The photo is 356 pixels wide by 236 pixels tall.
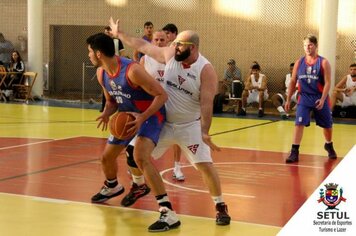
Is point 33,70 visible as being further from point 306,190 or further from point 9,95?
point 306,190

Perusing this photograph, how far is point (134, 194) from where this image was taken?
6969 mm

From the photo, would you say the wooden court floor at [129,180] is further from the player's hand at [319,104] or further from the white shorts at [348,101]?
the white shorts at [348,101]

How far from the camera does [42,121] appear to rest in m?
14.9

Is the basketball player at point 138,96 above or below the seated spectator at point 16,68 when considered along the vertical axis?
above

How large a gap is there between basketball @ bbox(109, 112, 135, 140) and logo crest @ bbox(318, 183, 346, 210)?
2090 millimetres

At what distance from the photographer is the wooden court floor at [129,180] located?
20.2ft

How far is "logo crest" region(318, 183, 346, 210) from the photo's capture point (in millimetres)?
6641

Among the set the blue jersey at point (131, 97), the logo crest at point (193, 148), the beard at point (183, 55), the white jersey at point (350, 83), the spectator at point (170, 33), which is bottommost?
the white jersey at point (350, 83)

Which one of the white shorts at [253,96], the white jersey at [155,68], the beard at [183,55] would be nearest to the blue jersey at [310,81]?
the white jersey at [155,68]

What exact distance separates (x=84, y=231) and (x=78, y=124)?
29.3 ft

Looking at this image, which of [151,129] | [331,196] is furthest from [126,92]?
[331,196]

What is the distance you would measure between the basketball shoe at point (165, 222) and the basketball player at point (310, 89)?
4369 millimetres

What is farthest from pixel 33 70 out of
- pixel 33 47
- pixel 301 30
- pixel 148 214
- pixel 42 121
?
pixel 148 214

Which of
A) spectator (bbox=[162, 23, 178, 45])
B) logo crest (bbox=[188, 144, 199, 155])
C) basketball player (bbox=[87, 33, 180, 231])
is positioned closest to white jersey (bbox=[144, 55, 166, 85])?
spectator (bbox=[162, 23, 178, 45])
